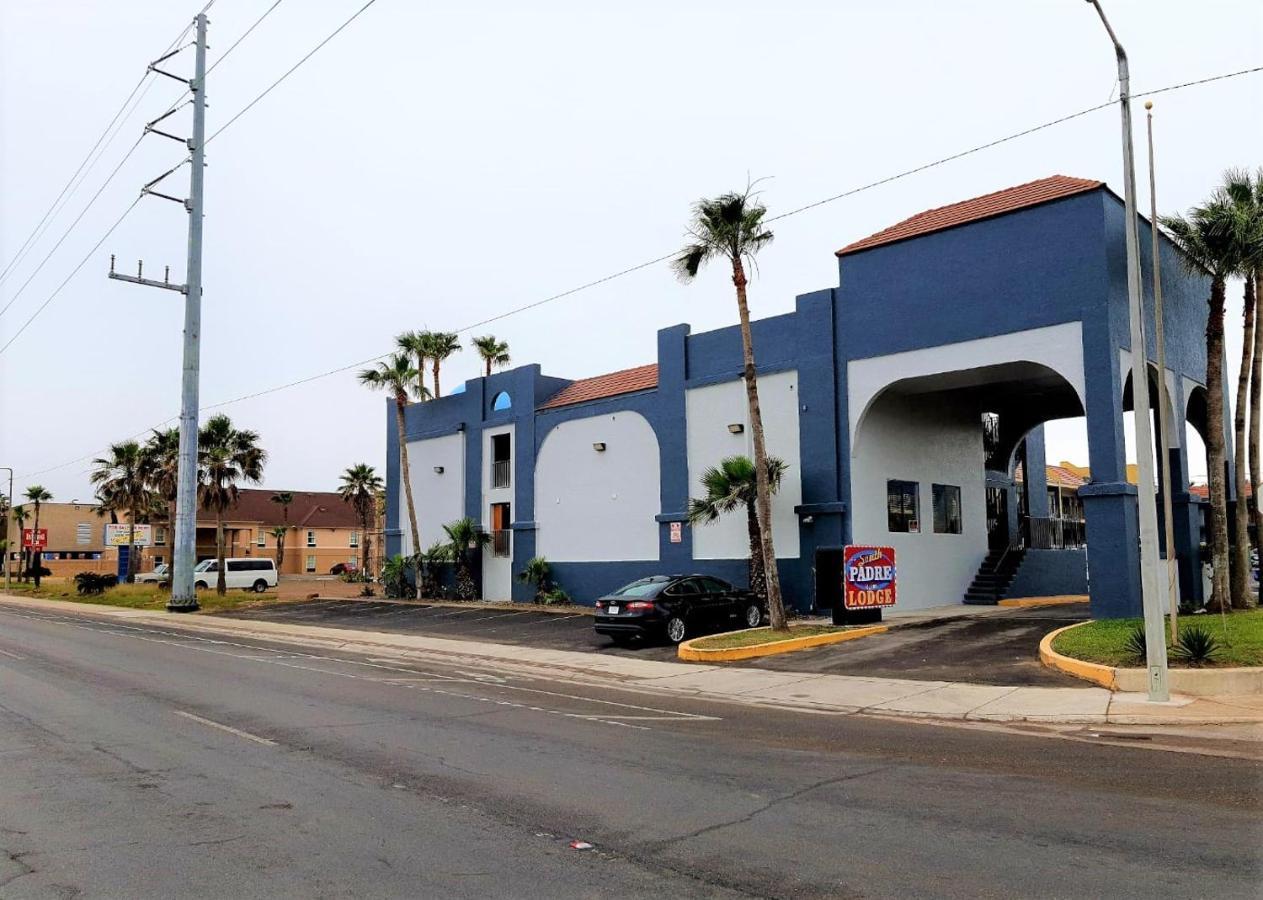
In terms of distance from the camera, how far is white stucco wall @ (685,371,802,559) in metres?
25.8

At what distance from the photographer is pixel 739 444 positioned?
88.4 ft

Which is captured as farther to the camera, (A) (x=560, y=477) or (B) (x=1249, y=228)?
(A) (x=560, y=477)

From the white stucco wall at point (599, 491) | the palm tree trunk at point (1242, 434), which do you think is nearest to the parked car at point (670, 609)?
the white stucco wall at point (599, 491)

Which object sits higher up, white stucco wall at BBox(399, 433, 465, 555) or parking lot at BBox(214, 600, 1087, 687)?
white stucco wall at BBox(399, 433, 465, 555)

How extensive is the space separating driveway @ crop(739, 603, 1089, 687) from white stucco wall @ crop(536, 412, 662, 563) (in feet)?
34.3

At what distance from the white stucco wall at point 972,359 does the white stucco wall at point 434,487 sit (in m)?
18.1

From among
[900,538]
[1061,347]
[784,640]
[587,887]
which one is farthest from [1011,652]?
[587,887]

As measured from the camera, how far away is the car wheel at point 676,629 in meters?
20.2

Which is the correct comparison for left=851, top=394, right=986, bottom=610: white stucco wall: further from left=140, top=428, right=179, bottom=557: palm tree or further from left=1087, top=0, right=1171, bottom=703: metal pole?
left=140, top=428, right=179, bottom=557: palm tree

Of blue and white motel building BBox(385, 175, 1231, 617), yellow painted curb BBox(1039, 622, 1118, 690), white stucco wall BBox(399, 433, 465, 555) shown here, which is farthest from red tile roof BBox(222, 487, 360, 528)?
yellow painted curb BBox(1039, 622, 1118, 690)

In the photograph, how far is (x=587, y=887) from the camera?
5.41m

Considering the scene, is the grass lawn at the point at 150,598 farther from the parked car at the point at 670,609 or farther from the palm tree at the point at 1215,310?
the palm tree at the point at 1215,310

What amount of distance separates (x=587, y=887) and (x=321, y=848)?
1894 millimetres

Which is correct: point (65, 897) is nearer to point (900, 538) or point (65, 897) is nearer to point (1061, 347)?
point (1061, 347)
